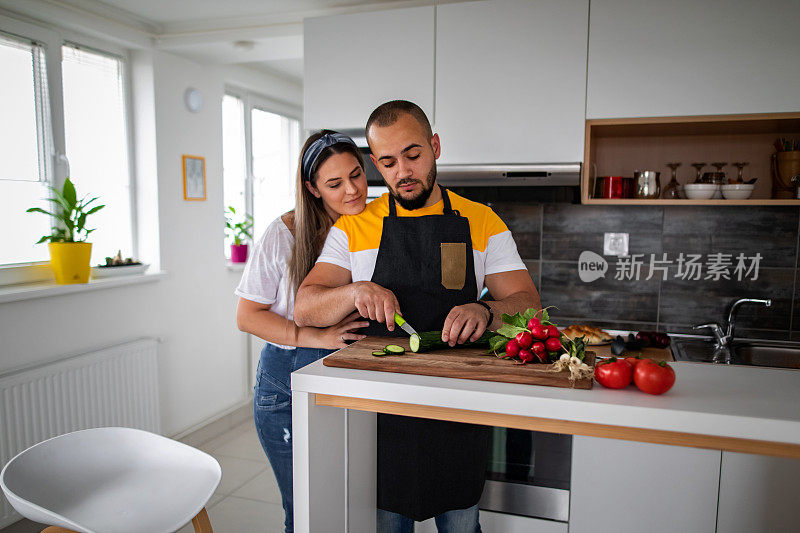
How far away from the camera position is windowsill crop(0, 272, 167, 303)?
2.40 metres

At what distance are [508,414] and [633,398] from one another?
22cm

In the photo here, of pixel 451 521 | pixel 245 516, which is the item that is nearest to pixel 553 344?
pixel 451 521

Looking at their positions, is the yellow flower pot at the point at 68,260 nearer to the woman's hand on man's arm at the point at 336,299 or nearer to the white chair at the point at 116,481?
the white chair at the point at 116,481

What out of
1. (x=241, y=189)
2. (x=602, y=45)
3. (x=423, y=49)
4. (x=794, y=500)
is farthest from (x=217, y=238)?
(x=794, y=500)

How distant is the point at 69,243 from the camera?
103 inches

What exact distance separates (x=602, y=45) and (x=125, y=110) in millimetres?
2426

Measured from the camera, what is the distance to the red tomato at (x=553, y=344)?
3.89 ft

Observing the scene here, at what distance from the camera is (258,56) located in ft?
11.0

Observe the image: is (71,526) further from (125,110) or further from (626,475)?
(125,110)

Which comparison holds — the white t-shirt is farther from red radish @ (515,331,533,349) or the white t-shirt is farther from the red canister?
the red canister

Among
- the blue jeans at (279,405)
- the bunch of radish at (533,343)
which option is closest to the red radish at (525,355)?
the bunch of radish at (533,343)

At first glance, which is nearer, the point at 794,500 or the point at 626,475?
the point at 794,500

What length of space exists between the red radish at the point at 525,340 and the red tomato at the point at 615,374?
0.14 m

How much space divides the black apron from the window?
8.66 feet
